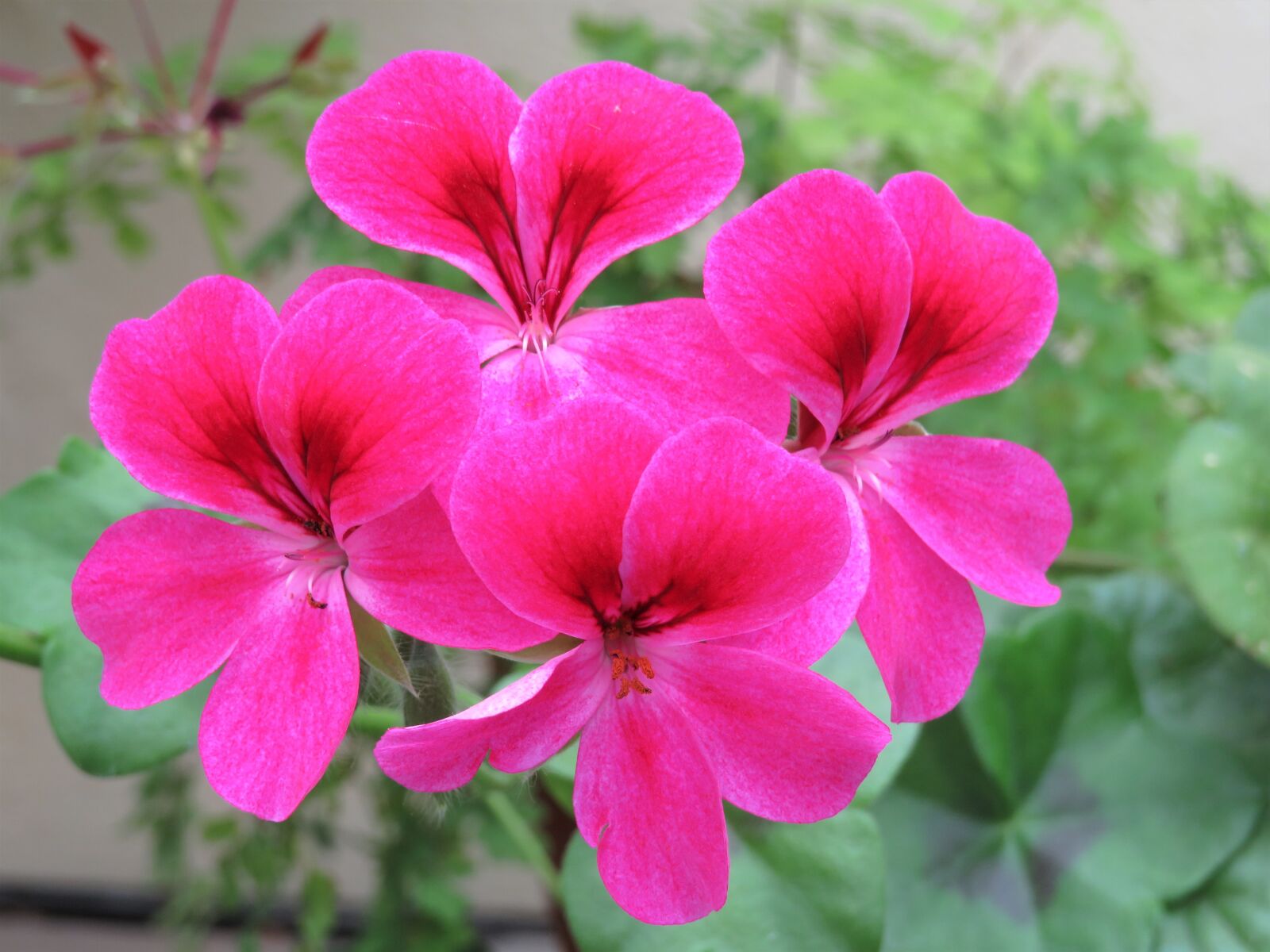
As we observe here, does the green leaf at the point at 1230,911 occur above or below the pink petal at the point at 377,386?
below

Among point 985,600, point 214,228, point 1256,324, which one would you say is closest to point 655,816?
point 985,600

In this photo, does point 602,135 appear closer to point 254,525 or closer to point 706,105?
point 706,105

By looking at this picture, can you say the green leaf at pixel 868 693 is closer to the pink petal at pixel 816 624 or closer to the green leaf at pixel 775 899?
the green leaf at pixel 775 899

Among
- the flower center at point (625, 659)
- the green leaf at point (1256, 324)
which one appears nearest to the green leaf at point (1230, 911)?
the green leaf at point (1256, 324)

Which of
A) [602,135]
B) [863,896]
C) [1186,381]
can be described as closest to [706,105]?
[602,135]

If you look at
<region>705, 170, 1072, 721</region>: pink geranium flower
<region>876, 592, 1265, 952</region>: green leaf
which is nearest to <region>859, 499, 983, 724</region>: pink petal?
<region>705, 170, 1072, 721</region>: pink geranium flower
